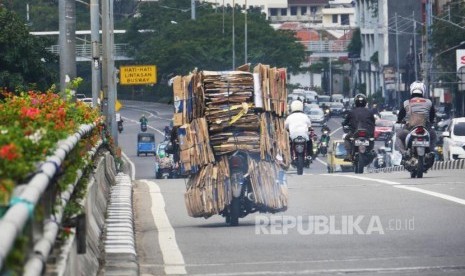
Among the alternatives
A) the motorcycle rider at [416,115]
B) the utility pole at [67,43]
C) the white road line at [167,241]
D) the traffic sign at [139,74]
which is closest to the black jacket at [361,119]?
the motorcycle rider at [416,115]

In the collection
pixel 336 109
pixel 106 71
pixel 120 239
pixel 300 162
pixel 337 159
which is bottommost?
pixel 337 159

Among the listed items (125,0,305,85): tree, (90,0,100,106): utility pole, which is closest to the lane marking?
(90,0,100,106): utility pole

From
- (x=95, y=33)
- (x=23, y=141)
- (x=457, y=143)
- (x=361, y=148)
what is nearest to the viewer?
(x=23, y=141)

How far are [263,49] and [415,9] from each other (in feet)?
71.4

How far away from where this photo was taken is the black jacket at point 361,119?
29.4m

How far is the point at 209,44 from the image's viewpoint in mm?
120312

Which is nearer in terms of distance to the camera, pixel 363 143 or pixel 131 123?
pixel 363 143

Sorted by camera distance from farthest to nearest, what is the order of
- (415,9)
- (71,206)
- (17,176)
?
1. (415,9)
2. (71,206)
3. (17,176)

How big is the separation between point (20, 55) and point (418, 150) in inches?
1607

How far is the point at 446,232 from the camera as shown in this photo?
1448 centimetres

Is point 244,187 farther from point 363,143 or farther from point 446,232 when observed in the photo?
point 363,143

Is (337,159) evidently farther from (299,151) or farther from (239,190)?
(239,190)

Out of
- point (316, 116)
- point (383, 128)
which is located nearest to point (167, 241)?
point (383, 128)

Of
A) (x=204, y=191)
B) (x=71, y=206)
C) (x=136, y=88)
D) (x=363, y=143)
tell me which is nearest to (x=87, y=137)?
(x=204, y=191)
